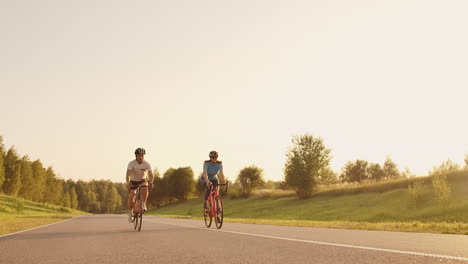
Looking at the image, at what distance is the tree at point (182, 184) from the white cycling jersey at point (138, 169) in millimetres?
→ 102846

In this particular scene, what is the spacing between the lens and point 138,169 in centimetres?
1407

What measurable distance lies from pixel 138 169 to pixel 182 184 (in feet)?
339

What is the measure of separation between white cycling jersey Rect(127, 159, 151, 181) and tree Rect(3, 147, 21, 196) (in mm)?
94671

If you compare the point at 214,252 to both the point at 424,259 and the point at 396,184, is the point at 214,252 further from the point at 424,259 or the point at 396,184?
the point at 396,184

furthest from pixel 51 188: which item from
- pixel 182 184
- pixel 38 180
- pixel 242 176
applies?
pixel 242 176

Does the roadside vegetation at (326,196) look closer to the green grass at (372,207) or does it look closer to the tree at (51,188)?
the green grass at (372,207)

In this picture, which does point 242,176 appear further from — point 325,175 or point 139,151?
point 139,151

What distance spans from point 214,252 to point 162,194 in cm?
11531

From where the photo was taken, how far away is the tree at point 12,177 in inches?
3829

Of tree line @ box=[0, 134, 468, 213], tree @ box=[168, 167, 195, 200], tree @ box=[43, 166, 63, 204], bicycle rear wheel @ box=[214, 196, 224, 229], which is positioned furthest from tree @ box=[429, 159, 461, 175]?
tree @ box=[43, 166, 63, 204]

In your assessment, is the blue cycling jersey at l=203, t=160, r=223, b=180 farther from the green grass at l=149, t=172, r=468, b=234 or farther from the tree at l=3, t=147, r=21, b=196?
the tree at l=3, t=147, r=21, b=196

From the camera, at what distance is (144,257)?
22.7 feet

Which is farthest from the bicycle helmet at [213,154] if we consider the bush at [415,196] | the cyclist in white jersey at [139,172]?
the bush at [415,196]

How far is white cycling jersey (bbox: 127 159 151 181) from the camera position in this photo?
46.0ft
